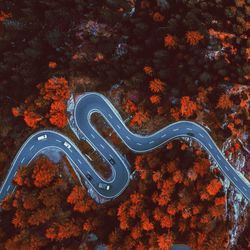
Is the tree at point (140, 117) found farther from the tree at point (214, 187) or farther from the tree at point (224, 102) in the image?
the tree at point (214, 187)

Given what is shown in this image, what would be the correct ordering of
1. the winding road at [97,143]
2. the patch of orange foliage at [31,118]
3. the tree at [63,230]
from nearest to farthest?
1. the tree at [63,230]
2. the patch of orange foliage at [31,118]
3. the winding road at [97,143]

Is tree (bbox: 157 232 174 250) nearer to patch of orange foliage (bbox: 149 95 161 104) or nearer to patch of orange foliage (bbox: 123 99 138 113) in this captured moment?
patch of orange foliage (bbox: 123 99 138 113)

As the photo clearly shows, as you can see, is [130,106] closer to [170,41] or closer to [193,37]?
[170,41]

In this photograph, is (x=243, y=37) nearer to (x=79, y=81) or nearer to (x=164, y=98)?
(x=164, y=98)

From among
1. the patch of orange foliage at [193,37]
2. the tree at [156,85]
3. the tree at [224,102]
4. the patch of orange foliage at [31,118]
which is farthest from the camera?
the patch of orange foliage at [193,37]

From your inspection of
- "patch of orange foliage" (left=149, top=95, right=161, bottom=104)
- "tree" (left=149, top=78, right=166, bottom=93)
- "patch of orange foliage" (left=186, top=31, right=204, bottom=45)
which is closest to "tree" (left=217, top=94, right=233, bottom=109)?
"tree" (left=149, top=78, right=166, bottom=93)

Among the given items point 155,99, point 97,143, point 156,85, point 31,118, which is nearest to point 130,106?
point 155,99

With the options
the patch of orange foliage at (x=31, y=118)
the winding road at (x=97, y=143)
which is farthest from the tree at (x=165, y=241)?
the patch of orange foliage at (x=31, y=118)

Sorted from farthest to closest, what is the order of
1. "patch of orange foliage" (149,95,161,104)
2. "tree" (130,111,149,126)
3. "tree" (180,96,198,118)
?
"tree" (130,111,149,126) < "patch of orange foliage" (149,95,161,104) < "tree" (180,96,198,118)
